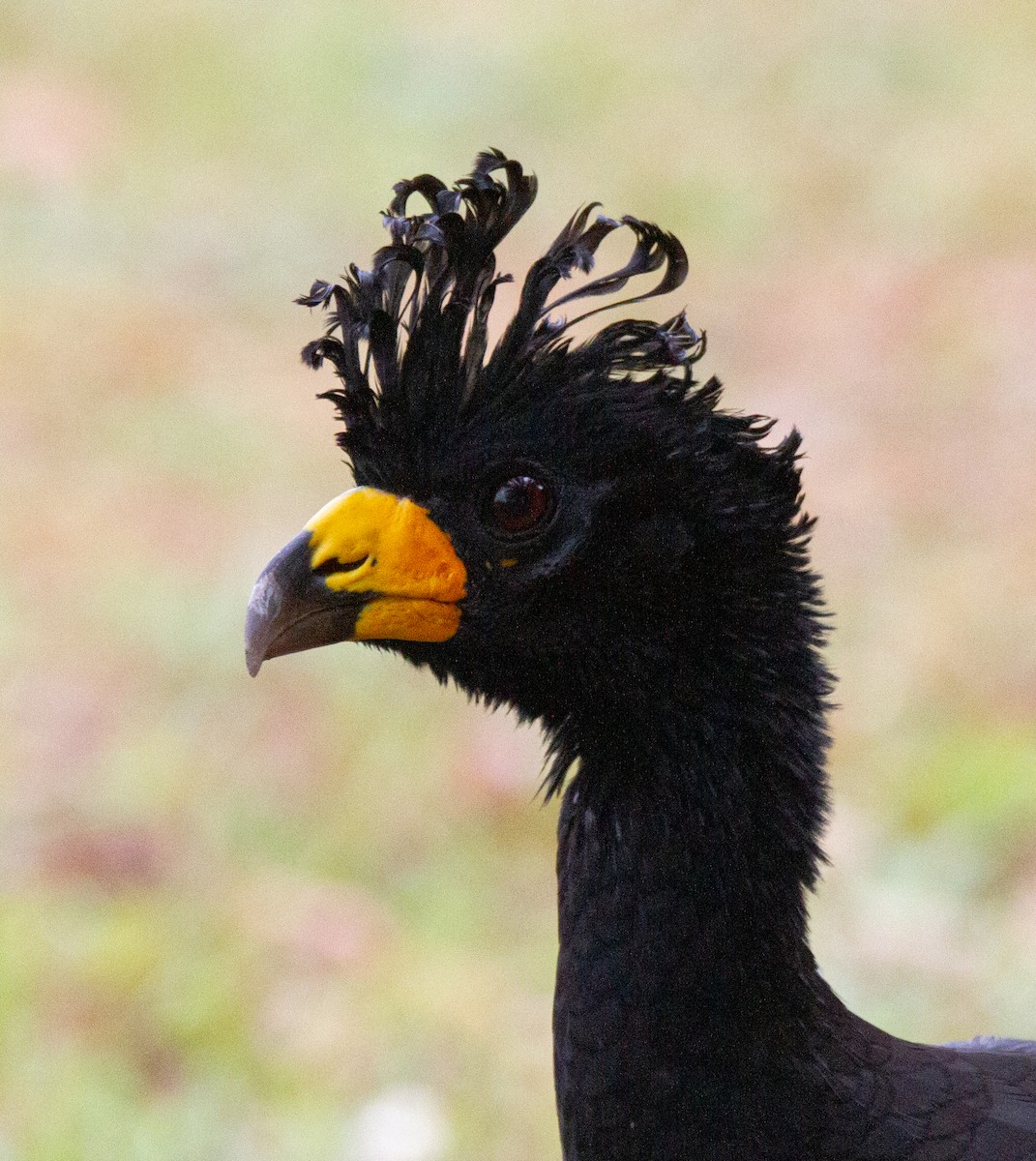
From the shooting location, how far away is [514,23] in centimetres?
1164

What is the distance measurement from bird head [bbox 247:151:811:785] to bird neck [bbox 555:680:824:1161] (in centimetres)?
10

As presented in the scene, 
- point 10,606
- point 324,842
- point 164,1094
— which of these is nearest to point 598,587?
point 164,1094

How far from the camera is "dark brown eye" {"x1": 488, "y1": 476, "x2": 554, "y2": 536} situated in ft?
8.80

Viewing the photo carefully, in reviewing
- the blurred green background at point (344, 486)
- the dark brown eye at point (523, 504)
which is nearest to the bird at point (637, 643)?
the dark brown eye at point (523, 504)

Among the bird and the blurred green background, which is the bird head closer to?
the bird

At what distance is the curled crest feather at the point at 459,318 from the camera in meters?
2.71

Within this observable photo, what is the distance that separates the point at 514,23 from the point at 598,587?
376 inches

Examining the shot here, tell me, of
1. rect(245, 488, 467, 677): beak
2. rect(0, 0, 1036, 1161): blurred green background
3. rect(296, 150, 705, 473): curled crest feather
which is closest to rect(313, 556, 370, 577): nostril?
rect(245, 488, 467, 677): beak

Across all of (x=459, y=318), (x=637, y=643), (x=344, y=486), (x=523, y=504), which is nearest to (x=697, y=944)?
(x=637, y=643)

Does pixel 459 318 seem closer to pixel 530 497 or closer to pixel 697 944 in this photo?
pixel 530 497

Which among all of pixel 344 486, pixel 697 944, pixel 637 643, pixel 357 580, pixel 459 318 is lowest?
pixel 697 944

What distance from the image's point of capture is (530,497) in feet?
8.81

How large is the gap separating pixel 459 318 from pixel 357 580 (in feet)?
1.31

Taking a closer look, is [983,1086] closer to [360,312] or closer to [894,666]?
[360,312]
